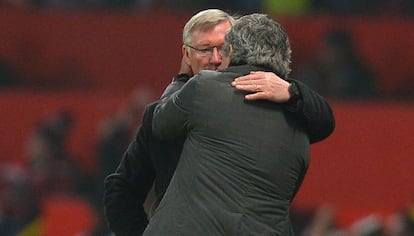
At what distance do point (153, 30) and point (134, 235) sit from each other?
18.8ft

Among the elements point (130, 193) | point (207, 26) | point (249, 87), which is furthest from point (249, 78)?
point (130, 193)

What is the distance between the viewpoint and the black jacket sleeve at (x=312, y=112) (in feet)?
17.0

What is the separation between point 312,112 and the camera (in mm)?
5188

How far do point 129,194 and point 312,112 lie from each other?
28.5 inches

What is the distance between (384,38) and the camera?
35.3 ft

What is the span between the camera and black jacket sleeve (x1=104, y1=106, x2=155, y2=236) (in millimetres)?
5492

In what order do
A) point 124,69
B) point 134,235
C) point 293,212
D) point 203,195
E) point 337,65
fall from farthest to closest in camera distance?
point 124,69 < point 337,65 < point 293,212 < point 134,235 < point 203,195

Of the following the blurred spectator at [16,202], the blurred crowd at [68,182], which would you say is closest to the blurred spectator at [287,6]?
the blurred crowd at [68,182]

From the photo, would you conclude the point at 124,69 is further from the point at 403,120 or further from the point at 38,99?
the point at 403,120

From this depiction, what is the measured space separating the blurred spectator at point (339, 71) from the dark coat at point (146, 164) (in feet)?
16.5

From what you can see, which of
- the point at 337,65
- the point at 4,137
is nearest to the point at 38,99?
the point at 4,137

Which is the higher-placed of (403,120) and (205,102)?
(205,102)

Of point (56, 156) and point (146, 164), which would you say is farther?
point (56, 156)

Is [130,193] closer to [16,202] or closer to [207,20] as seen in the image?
[207,20]
